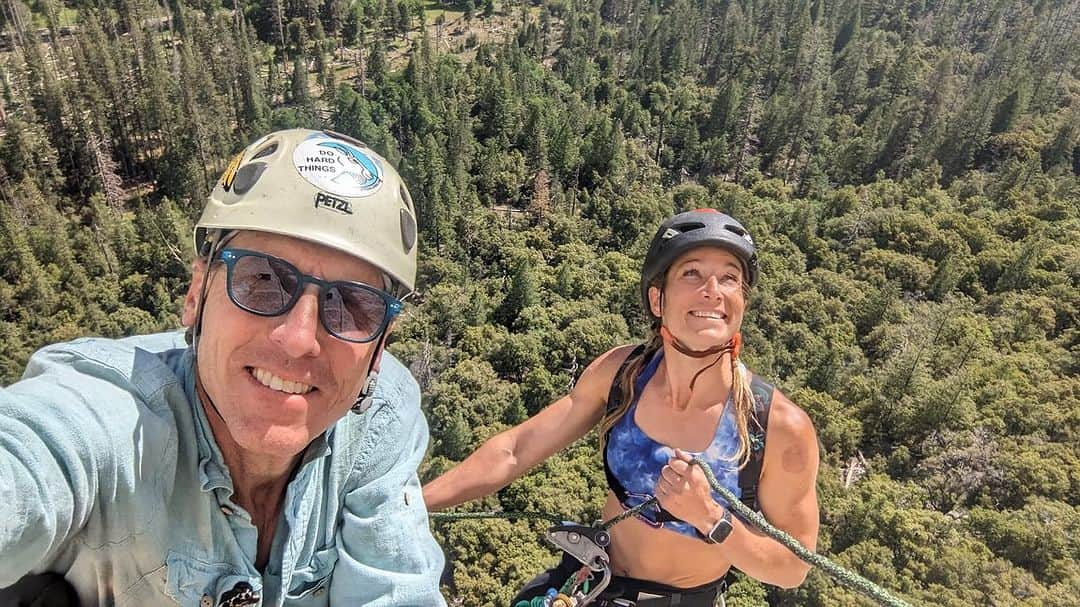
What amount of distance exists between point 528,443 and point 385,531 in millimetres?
2152

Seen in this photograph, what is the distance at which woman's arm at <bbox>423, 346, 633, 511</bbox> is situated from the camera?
4383 millimetres

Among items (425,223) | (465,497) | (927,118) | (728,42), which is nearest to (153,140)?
(425,223)

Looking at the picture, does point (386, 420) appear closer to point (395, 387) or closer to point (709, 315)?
point (395, 387)

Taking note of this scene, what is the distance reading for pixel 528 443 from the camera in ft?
15.4

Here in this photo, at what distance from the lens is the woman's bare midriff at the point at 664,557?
14.7ft

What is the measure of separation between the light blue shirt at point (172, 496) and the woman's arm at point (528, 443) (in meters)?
1.44

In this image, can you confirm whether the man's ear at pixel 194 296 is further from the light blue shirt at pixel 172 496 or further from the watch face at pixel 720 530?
the watch face at pixel 720 530

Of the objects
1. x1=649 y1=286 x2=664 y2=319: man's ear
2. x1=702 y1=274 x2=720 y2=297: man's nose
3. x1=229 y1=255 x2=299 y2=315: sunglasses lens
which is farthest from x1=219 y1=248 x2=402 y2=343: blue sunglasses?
x1=649 y1=286 x2=664 y2=319: man's ear

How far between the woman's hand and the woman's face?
0.82 meters

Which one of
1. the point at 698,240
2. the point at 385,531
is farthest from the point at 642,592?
the point at 385,531

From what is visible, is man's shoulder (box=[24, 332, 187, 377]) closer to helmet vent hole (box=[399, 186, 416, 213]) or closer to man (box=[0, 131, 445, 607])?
man (box=[0, 131, 445, 607])

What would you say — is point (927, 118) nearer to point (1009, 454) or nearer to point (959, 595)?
point (1009, 454)

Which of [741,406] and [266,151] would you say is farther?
[741,406]

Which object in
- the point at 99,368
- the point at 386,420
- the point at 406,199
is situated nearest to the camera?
the point at 99,368
